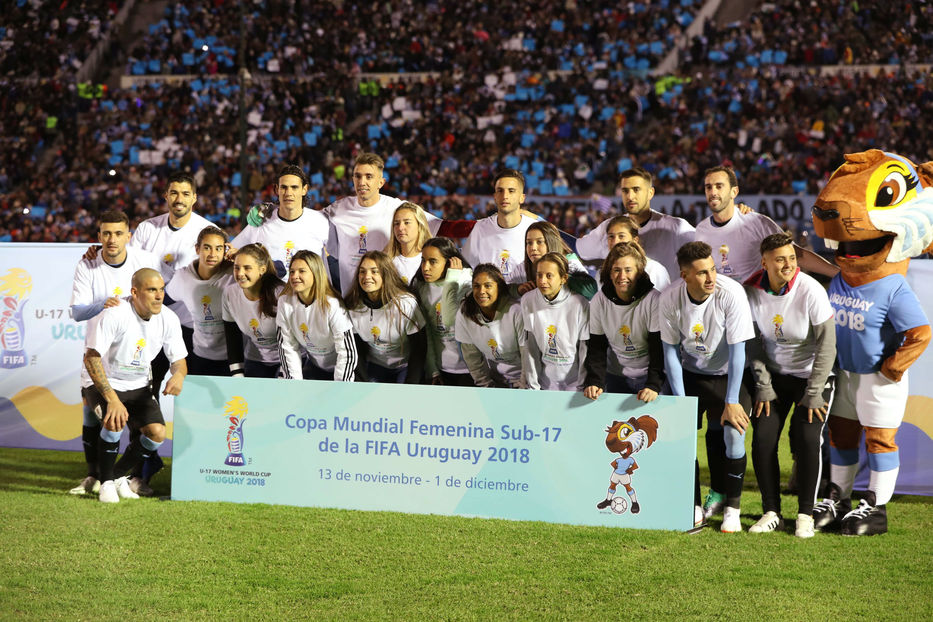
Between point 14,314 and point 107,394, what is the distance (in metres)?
2.27

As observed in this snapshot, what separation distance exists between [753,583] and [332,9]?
24.8m

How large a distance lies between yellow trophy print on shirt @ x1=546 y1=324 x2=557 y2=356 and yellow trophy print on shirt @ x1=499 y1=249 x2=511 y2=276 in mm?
918

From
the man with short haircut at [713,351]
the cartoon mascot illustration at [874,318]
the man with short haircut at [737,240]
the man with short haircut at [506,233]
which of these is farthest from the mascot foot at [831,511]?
the man with short haircut at [506,233]

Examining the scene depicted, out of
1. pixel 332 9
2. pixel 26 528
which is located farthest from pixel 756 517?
pixel 332 9

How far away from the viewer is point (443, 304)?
6281 mm

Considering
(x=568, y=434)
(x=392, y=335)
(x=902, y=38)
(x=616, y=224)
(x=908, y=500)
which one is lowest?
(x=908, y=500)

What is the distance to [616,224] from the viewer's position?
612 centimetres

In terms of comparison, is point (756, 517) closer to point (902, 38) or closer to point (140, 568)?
point (140, 568)

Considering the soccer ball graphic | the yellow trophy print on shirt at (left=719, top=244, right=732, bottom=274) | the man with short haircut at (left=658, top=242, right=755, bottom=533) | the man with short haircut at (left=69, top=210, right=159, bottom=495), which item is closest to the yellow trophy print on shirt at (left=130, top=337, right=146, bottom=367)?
the man with short haircut at (left=69, top=210, right=159, bottom=495)

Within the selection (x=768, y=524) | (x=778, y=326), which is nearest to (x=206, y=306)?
(x=778, y=326)

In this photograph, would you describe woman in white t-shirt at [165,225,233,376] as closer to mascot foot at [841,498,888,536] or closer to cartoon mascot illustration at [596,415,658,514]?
cartoon mascot illustration at [596,415,658,514]

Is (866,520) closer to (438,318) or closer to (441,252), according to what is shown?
(438,318)

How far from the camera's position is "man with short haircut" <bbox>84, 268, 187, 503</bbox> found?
6.20 m

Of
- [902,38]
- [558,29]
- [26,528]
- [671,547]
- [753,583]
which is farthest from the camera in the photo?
[558,29]
